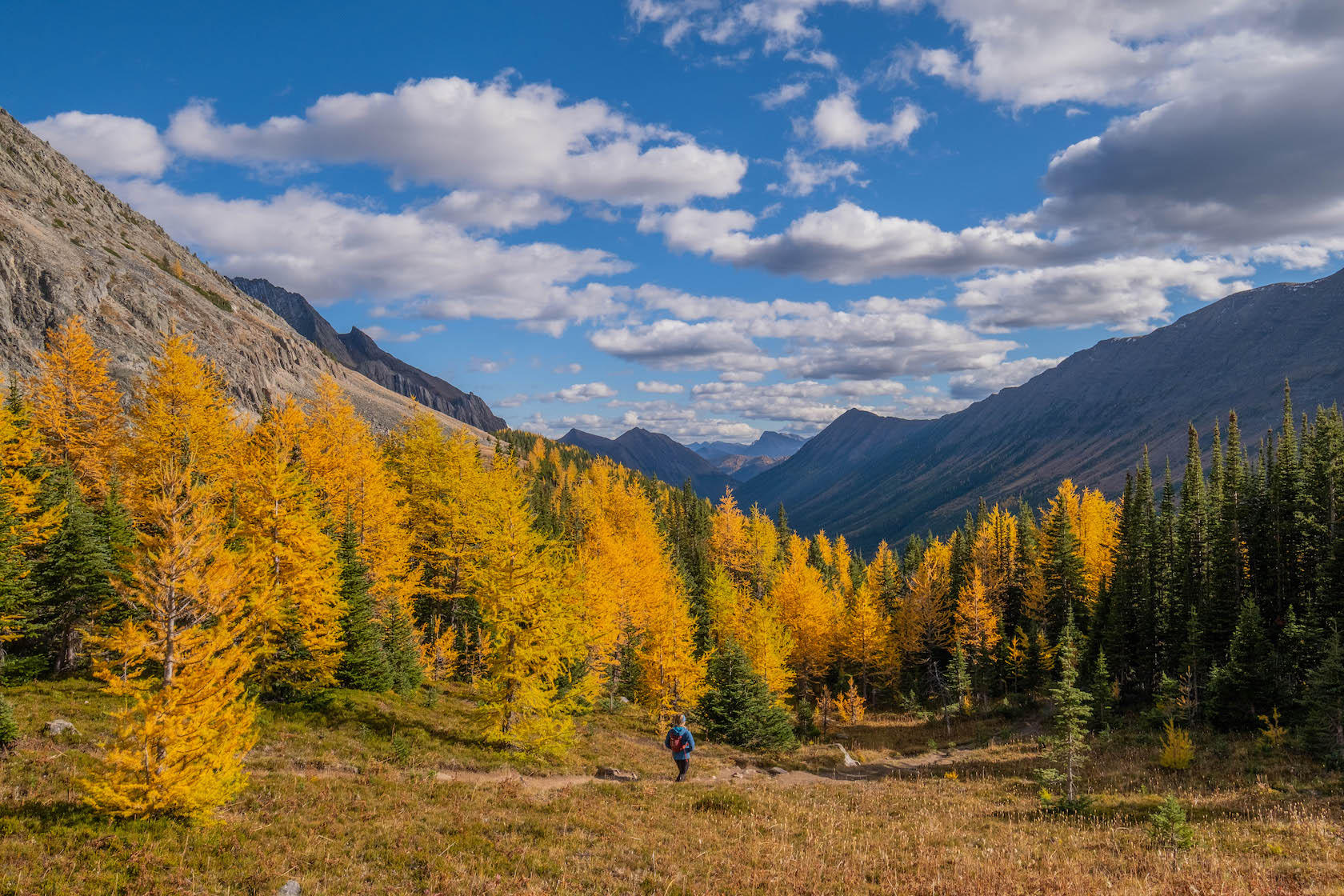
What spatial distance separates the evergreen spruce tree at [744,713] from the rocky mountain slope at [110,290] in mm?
68191

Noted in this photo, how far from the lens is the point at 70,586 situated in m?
25.5

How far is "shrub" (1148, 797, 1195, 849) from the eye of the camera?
15.0 metres

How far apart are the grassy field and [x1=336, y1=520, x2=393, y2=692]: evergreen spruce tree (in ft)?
5.15

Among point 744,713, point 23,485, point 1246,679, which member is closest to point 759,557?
point 744,713

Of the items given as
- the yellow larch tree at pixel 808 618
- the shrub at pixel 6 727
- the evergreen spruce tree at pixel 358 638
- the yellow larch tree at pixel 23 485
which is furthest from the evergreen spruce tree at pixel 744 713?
the yellow larch tree at pixel 23 485

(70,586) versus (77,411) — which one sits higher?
(77,411)

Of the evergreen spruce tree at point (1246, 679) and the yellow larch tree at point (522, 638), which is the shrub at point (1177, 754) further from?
the yellow larch tree at point (522, 638)

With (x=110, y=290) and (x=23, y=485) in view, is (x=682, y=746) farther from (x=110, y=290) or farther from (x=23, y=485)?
(x=110, y=290)

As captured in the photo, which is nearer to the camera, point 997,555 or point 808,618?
point 808,618

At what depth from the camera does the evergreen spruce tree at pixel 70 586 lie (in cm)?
2516

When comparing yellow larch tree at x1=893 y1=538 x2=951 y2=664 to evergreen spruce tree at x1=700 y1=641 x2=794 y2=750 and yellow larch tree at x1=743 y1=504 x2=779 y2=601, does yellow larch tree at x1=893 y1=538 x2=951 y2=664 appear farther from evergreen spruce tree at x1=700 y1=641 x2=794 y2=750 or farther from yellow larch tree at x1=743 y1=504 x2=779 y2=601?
evergreen spruce tree at x1=700 y1=641 x2=794 y2=750

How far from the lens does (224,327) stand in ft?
422

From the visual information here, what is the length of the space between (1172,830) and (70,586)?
40.6m

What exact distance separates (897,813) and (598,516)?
4497cm
